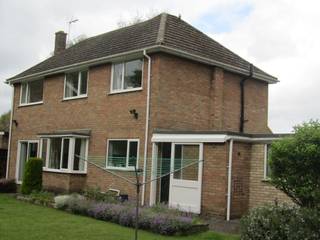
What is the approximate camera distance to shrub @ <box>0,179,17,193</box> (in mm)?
23547

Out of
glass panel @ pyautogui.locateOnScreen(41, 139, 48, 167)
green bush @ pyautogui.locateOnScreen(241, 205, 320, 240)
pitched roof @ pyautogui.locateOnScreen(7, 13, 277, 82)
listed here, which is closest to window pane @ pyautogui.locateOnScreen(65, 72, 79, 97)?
pitched roof @ pyautogui.locateOnScreen(7, 13, 277, 82)

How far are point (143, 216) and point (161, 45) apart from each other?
273 inches

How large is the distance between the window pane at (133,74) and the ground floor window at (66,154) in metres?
3.31

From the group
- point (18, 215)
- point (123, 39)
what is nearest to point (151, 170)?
point (18, 215)

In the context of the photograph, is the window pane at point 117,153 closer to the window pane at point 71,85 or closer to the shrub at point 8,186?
the window pane at point 71,85

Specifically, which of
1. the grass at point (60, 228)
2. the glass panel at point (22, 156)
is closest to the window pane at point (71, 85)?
the glass panel at point (22, 156)

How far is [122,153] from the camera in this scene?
18.9 meters

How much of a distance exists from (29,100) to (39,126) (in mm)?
2378

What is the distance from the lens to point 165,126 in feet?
58.1

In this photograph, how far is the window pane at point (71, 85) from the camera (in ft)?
72.6

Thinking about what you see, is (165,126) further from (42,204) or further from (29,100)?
(29,100)

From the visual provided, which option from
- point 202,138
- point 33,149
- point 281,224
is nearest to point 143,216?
point 202,138

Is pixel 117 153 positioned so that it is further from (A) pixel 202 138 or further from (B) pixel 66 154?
(A) pixel 202 138

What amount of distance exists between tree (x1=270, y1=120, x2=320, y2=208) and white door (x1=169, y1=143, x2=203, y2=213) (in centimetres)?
540
